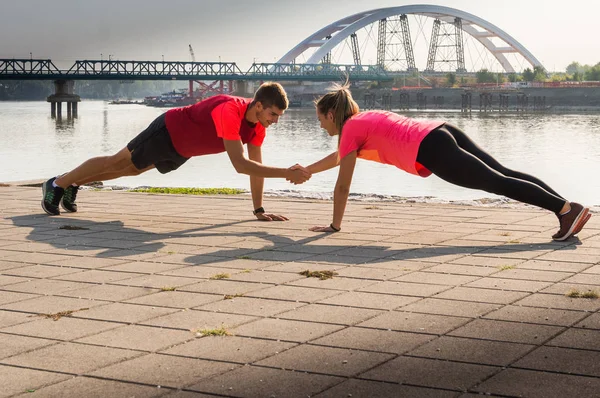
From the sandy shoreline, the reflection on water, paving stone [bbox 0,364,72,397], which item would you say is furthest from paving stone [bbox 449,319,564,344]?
the reflection on water

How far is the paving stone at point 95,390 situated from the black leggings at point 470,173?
3.53m

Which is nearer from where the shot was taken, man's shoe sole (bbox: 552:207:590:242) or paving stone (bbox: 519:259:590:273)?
paving stone (bbox: 519:259:590:273)

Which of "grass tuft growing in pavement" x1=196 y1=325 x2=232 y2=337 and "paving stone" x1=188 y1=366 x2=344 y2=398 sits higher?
"grass tuft growing in pavement" x1=196 y1=325 x2=232 y2=337

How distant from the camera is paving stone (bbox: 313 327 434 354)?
342cm

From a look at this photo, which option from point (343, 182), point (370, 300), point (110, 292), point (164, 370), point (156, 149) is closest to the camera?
point (164, 370)

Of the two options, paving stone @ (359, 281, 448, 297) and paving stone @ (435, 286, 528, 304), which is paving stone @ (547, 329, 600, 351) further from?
paving stone @ (359, 281, 448, 297)

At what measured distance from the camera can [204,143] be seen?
6941 millimetres

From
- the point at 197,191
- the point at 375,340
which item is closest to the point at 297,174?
the point at 375,340

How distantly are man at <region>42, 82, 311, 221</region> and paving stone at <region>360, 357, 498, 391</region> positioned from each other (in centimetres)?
330

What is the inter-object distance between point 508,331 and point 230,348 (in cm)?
108

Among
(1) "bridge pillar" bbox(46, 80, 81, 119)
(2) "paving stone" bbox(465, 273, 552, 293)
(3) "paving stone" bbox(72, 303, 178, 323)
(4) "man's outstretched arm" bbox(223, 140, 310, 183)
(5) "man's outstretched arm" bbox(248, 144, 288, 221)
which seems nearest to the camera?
(3) "paving stone" bbox(72, 303, 178, 323)

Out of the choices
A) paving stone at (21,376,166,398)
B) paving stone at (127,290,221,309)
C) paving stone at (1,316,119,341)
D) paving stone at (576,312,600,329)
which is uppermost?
paving stone at (576,312,600,329)

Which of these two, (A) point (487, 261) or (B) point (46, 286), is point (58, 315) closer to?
(B) point (46, 286)

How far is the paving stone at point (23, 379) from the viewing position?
295 cm
